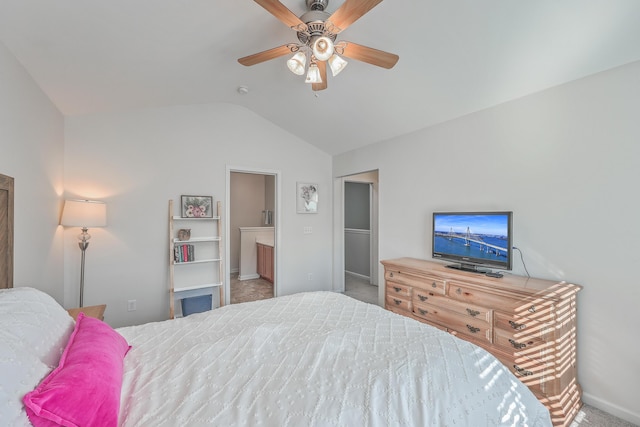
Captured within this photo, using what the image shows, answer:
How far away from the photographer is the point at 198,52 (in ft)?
7.77

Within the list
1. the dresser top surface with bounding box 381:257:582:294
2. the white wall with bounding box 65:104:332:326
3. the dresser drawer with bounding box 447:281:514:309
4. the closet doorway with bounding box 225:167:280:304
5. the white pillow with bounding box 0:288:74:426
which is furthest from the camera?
the closet doorway with bounding box 225:167:280:304

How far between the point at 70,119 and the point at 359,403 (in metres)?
3.85

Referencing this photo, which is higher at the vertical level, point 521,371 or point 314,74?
point 314,74

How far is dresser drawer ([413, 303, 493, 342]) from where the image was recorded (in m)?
2.29

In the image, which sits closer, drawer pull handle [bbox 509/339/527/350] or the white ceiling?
A: the white ceiling

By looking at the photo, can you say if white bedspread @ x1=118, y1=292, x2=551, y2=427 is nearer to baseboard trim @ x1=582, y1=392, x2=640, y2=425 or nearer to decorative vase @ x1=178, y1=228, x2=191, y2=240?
baseboard trim @ x1=582, y1=392, x2=640, y2=425

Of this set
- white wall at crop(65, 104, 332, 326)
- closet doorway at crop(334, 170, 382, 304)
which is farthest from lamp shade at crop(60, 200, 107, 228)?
closet doorway at crop(334, 170, 382, 304)

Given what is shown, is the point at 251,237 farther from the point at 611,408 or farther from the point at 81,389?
the point at 611,408

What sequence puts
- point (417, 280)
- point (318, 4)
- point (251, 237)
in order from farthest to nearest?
point (251, 237), point (417, 280), point (318, 4)

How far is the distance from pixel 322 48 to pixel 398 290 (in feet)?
7.87

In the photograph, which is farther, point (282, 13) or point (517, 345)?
point (517, 345)

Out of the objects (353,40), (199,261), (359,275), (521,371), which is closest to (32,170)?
(199,261)

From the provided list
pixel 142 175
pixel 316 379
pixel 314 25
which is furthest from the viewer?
pixel 142 175

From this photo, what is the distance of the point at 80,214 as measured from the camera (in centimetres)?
268
